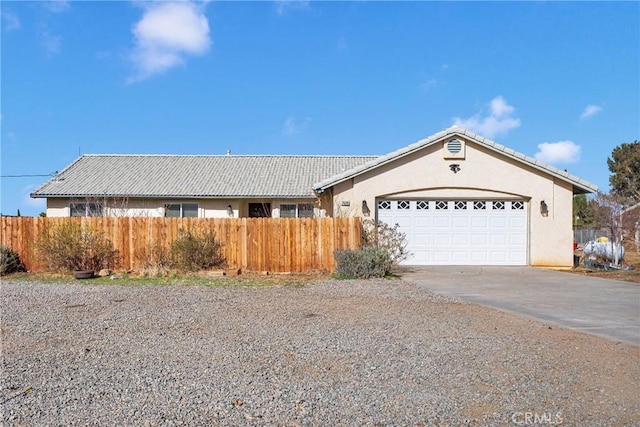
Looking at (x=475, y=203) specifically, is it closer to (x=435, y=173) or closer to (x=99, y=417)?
(x=435, y=173)

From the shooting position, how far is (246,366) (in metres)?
5.70

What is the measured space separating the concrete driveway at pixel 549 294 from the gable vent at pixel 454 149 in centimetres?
385

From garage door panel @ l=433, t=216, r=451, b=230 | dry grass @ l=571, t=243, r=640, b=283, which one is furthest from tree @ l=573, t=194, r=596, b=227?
garage door panel @ l=433, t=216, r=451, b=230

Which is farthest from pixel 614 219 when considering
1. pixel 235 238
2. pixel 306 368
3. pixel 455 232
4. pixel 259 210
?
pixel 306 368

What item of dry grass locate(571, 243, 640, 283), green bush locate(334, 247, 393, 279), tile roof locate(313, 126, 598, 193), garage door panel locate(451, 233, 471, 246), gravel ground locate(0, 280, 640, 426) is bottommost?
dry grass locate(571, 243, 640, 283)

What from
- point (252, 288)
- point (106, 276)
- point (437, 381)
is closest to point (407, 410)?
point (437, 381)

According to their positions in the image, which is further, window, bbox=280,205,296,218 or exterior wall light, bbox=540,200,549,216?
window, bbox=280,205,296,218

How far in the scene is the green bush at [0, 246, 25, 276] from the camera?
1614cm

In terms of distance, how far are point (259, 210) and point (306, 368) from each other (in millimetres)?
18419

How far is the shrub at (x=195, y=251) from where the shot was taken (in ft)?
52.6

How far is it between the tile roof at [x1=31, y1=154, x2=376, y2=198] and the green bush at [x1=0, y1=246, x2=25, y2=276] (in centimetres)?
594

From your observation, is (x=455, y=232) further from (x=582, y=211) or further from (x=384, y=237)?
(x=582, y=211)

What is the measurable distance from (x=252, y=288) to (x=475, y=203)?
9.25m

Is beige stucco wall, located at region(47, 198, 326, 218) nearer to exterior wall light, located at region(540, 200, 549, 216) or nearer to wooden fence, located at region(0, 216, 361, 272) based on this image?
wooden fence, located at region(0, 216, 361, 272)
